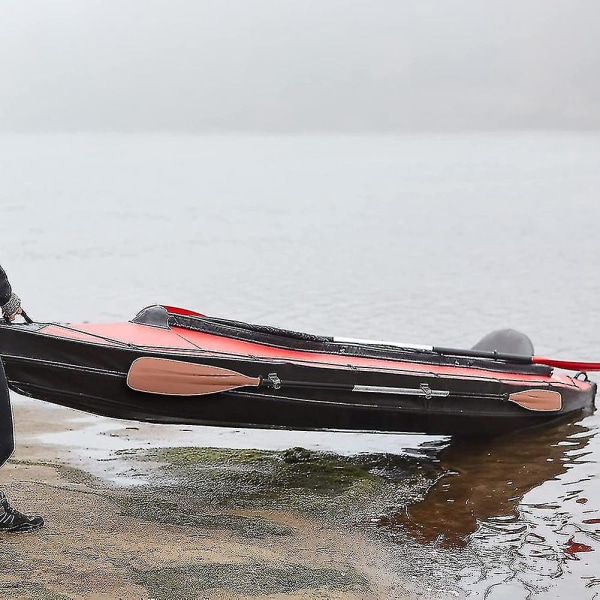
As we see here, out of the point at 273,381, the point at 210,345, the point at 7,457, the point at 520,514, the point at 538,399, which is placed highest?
the point at 210,345

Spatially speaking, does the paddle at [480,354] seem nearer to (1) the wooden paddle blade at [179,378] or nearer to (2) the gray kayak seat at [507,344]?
(2) the gray kayak seat at [507,344]

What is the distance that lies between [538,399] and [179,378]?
299 centimetres

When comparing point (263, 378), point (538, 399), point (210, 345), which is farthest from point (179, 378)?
point (538, 399)

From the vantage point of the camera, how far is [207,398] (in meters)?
5.55

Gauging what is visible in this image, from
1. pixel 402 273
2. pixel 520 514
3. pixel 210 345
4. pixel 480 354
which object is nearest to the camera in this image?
pixel 520 514

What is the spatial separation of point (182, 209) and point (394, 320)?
25.8 meters

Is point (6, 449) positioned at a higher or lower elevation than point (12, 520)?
higher

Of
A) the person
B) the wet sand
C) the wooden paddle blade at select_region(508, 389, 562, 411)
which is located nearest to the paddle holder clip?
the wet sand

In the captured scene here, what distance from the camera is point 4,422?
13.2ft

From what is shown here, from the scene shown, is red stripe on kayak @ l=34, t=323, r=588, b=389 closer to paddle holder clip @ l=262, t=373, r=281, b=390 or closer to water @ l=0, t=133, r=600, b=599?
paddle holder clip @ l=262, t=373, r=281, b=390

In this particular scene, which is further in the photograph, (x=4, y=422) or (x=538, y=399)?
(x=538, y=399)

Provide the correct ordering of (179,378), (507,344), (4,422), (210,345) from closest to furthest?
(4,422) < (179,378) < (210,345) < (507,344)

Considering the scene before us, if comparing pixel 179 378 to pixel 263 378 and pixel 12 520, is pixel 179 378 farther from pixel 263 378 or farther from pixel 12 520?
pixel 12 520

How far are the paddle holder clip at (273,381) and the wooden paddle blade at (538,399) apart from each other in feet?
6.61
